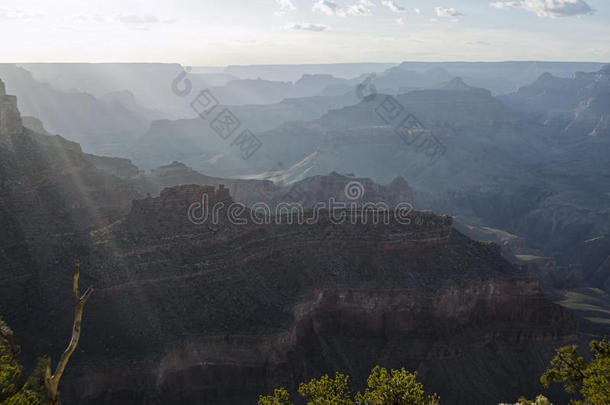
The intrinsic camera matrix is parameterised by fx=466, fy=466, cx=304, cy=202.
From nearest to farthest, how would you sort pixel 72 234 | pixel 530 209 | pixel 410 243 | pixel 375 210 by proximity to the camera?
pixel 72 234, pixel 410 243, pixel 375 210, pixel 530 209

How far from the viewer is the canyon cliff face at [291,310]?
37.5 m

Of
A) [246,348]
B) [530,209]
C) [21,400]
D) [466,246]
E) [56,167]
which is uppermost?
[56,167]

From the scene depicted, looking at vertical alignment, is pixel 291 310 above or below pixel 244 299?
below

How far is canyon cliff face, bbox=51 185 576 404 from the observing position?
123 ft

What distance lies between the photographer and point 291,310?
1674 inches

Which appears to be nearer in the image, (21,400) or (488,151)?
(21,400)

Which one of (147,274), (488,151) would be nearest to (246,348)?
(147,274)

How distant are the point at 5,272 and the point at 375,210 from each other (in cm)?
3692

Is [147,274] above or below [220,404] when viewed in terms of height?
above

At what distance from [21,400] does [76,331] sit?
10.2 ft

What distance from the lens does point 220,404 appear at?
1471 inches

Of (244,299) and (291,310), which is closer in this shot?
(244,299)

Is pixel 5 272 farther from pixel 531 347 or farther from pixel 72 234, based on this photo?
pixel 531 347

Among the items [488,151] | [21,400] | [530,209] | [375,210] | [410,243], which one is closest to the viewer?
[21,400]
